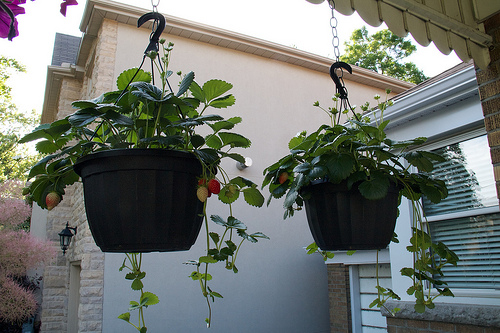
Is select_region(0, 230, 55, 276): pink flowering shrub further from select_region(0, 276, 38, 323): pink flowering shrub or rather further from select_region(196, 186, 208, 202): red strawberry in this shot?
select_region(196, 186, 208, 202): red strawberry

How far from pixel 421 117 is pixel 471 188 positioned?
30.2 inches

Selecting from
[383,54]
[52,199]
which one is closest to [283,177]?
[52,199]

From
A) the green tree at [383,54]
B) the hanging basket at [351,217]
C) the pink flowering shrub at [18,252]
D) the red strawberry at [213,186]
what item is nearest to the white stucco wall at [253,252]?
the pink flowering shrub at [18,252]

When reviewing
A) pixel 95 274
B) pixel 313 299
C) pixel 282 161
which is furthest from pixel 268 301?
pixel 282 161

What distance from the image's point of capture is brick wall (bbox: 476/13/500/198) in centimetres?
161

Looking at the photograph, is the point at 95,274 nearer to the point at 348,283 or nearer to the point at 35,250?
the point at 35,250

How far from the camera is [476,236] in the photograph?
3031mm

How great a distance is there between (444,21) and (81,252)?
470cm

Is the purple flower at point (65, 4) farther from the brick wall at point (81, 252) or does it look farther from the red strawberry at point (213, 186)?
the brick wall at point (81, 252)

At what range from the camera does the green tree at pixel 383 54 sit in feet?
47.8

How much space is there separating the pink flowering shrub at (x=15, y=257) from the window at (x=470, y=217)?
17.9 feet

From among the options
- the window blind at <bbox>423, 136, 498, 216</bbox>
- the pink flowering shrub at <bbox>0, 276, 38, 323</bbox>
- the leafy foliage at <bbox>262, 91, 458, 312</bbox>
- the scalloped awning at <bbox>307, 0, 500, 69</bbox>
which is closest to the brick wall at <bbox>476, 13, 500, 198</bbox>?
the scalloped awning at <bbox>307, 0, 500, 69</bbox>

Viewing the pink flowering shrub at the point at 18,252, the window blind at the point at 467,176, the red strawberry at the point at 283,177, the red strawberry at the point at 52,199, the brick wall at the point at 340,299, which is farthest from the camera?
the pink flowering shrub at the point at 18,252

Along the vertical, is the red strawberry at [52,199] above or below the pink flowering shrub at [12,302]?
above
